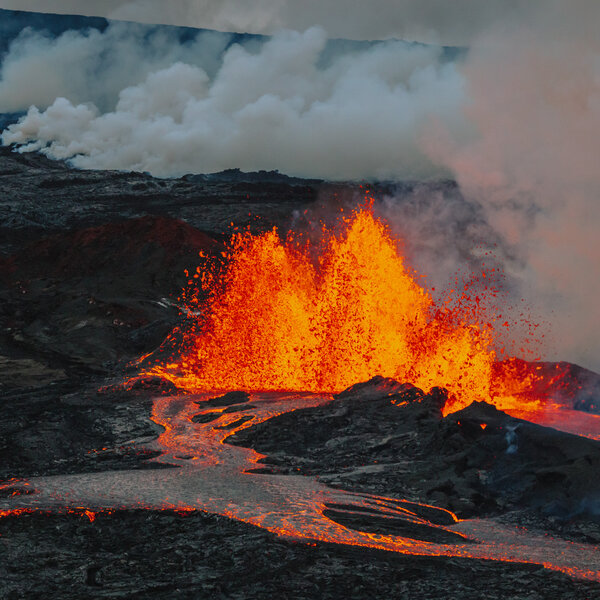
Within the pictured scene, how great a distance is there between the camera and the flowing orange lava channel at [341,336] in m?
17.8

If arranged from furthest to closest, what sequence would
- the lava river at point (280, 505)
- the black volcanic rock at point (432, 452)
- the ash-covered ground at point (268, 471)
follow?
the black volcanic rock at point (432, 452) → the lava river at point (280, 505) → the ash-covered ground at point (268, 471)

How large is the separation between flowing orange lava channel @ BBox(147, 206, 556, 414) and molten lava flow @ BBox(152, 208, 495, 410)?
31 millimetres

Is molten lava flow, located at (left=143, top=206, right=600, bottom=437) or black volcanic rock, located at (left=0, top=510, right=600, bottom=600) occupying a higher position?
molten lava flow, located at (left=143, top=206, right=600, bottom=437)

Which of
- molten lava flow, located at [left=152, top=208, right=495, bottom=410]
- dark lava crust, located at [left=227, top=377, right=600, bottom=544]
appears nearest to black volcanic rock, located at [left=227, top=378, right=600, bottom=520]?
dark lava crust, located at [left=227, top=377, right=600, bottom=544]

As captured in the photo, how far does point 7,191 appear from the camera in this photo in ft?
217

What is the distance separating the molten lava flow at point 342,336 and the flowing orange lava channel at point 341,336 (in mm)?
31

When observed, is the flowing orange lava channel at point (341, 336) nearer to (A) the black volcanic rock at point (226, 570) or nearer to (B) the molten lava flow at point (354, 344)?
(B) the molten lava flow at point (354, 344)

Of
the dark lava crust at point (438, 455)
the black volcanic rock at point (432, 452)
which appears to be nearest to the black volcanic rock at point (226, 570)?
the dark lava crust at point (438, 455)

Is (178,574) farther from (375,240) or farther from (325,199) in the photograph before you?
(325,199)

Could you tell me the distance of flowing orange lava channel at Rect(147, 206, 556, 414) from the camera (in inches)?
700

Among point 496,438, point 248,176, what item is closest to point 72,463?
point 496,438

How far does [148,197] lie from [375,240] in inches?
1976

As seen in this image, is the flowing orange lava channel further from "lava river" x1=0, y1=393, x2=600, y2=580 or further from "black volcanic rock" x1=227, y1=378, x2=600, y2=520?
"lava river" x1=0, y1=393, x2=600, y2=580

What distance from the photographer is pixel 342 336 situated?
66.5ft
